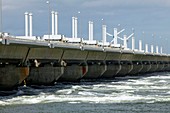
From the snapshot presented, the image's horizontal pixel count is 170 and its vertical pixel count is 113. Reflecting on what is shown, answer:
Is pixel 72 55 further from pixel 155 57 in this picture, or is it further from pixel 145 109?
pixel 155 57

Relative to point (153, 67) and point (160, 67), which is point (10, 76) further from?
point (160, 67)

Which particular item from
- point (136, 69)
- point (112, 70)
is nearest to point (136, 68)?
point (136, 69)

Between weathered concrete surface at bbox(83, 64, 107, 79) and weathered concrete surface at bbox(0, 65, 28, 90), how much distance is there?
34.8 meters

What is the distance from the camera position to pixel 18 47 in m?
59.9

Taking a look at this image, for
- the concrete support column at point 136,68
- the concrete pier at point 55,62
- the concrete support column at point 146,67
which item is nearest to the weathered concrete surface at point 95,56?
the concrete pier at point 55,62

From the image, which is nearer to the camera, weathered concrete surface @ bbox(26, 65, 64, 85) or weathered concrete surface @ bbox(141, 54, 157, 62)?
weathered concrete surface @ bbox(26, 65, 64, 85)

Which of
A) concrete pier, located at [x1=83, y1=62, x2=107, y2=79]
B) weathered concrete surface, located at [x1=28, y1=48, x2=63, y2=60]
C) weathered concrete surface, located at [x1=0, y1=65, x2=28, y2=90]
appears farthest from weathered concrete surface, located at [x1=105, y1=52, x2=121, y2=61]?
weathered concrete surface, located at [x1=0, y1=65, x2=28, y2=90]

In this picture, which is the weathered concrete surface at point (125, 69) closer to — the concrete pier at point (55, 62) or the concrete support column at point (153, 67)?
the concrete pier at point (55, 62)

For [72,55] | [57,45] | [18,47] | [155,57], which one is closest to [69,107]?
[18,47]

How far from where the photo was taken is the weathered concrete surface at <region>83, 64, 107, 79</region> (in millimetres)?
96881

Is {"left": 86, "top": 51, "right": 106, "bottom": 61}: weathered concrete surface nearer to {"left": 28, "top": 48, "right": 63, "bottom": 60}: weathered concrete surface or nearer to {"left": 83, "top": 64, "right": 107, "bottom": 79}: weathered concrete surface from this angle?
{"left": 83, "top": 64, "right": 107, "bottom": 79}: weathered concrete surface

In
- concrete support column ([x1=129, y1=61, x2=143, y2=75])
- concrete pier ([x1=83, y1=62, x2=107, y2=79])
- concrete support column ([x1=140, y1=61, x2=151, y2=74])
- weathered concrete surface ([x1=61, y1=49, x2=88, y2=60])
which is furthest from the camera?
concrete support column ([x1=140, y1=61, x2=151, y2=74])

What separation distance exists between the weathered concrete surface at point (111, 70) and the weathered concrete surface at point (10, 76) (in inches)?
1840

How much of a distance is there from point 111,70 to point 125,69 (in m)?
12.0
